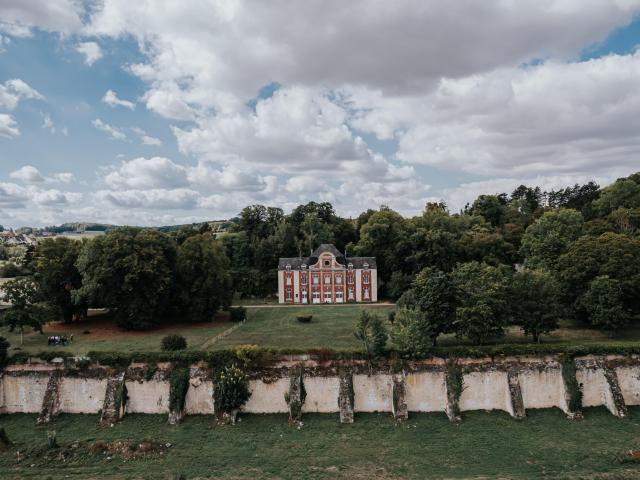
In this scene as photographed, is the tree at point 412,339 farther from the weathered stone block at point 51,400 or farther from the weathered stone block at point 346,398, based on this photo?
the weathered stone block at point 51,400

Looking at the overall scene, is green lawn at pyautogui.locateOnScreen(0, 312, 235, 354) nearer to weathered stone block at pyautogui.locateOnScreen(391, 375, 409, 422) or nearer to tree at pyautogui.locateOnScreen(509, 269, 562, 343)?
weathered stone block at pyautogui.locateOnScreen(391, 375, 409, 422)

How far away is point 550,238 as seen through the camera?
46125mm

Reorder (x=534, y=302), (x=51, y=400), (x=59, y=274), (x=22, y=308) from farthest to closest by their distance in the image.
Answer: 1. (x=59, y=274)
2. (x=22, y=308)
3. (x=534, y=302)
4. (x=51, y=400)

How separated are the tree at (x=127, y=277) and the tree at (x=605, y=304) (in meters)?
37.1

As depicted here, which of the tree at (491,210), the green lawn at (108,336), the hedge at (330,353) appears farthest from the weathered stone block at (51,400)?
the tree at (491,210)

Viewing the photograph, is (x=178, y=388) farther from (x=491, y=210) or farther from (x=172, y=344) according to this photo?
(x=491, y=210)

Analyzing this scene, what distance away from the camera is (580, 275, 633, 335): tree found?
104 feet

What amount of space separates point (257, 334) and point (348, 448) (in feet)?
61.5

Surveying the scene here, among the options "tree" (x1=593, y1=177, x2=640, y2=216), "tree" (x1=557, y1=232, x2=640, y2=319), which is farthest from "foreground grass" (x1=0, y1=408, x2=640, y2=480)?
"tree" (x1=593, y1=177, x2=640, y2=216)

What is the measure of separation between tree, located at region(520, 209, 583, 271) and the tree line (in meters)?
0.14

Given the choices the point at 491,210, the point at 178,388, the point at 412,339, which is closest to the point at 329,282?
the point at 412,339

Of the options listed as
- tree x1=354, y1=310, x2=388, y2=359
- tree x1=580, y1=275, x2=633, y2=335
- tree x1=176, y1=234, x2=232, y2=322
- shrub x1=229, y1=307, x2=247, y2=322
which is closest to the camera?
tree x1=354, y1=310, x2=388, y2=359

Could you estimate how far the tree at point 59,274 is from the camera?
41.1 m

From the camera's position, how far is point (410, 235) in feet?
191
